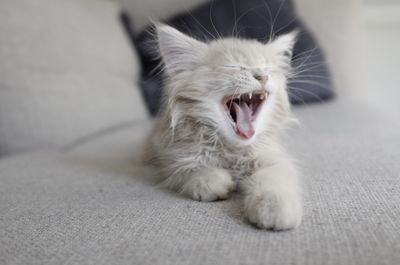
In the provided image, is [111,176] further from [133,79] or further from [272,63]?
[133,79]

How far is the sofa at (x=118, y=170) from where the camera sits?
0.53 metres

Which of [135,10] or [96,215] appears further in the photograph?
[135,10]

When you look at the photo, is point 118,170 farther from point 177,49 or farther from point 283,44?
point 283,44

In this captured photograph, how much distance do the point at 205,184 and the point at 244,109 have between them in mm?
209

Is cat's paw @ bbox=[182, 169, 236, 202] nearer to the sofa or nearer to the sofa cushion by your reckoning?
the sofa

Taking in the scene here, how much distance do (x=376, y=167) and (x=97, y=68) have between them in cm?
121

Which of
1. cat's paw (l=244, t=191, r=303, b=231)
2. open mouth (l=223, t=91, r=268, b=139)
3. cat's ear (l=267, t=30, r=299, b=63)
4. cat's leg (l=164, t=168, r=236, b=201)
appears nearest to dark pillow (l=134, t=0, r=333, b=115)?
cat's ear (l=267, t=30, r=299, b=63)

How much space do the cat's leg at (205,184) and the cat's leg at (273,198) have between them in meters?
0.04

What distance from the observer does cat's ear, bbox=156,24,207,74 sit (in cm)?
85

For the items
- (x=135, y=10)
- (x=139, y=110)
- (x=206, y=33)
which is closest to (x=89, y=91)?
(x=139, y=110)

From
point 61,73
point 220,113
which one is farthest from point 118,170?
point 61,73

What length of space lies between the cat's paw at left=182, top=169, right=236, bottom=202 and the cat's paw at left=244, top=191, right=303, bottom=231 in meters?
0.08

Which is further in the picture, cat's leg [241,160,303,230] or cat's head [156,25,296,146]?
cat's head [156,25,296,146]

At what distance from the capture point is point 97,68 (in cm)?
167
